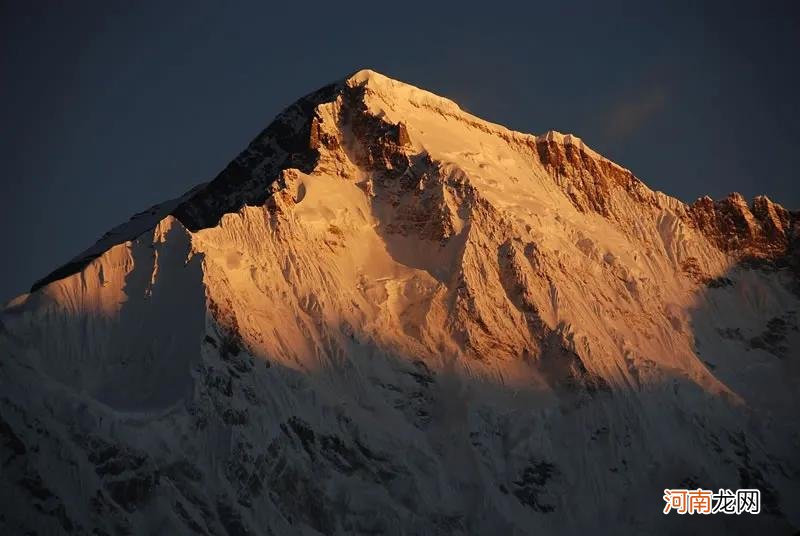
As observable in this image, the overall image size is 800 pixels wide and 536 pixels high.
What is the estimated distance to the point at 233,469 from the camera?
165375 mm

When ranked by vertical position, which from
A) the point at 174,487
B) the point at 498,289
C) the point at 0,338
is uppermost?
the point at 498,289

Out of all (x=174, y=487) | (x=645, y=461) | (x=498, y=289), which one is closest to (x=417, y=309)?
(x=498, y=289)

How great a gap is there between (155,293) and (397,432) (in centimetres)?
1989

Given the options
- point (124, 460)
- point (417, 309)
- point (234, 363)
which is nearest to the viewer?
point (124, 460)

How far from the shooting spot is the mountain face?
534 feet

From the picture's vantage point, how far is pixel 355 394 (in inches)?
7067

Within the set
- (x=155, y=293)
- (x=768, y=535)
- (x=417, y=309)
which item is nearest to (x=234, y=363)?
(x=155, y=293)

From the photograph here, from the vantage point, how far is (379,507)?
170250 millimetres

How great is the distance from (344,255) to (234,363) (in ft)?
76.2

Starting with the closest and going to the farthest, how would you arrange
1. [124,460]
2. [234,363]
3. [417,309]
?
[124,460] → [234,363] → [417,309]

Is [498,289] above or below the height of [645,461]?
above

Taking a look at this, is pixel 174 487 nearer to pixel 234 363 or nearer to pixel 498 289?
pixel 234 363

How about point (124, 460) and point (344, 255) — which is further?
point (344, 255)

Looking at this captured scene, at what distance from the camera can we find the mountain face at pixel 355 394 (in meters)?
163
